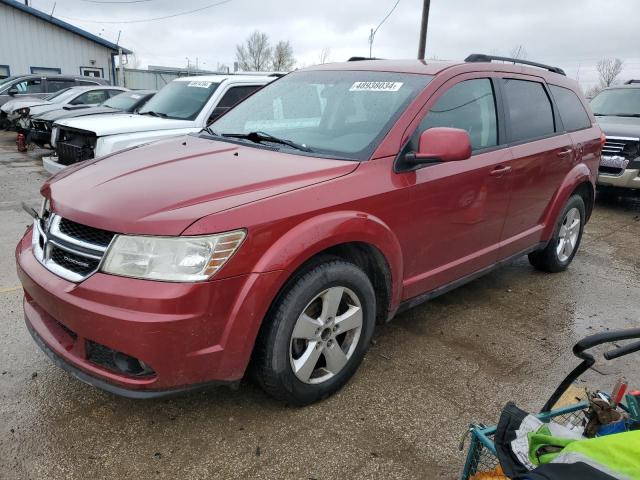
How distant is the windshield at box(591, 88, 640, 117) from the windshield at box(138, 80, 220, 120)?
6733 mm

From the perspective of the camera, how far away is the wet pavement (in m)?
2.28

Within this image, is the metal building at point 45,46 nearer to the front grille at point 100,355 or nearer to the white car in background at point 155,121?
the white car in background at point 155,121

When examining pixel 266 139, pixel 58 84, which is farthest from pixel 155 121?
pixel 58 84

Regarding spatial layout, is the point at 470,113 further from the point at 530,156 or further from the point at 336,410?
the point at 336,410

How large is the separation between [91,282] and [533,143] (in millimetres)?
3229

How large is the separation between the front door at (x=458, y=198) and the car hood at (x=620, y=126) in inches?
207

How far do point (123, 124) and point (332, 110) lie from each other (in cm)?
427

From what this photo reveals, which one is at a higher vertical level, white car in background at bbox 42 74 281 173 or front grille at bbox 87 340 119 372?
white car in background at bbox 42 74 281 173

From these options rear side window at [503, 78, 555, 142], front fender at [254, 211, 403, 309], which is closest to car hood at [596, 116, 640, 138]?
rear side window at [503, 78, 555, 142]

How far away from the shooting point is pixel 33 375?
2.86m

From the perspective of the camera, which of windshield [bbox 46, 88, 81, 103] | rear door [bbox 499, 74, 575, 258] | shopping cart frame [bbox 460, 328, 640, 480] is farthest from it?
windshield [bbox 46, 88, 81, 103]

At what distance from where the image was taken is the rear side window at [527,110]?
3.76 metres

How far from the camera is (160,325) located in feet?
6.70

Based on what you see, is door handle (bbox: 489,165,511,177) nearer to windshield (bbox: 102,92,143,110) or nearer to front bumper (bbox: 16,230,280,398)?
front bumper (bbox: 16,230,280,398)
